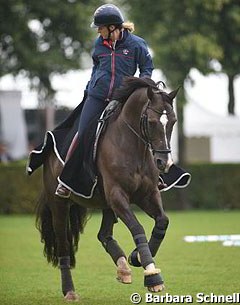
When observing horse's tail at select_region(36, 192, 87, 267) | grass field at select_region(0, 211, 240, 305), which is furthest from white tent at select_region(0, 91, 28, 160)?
horse's tail at select_region(36, 192, 87, 267)

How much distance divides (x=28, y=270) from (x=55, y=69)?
67.5 ft

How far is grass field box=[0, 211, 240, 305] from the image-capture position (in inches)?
427

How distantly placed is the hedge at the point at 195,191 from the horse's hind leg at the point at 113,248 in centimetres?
1480

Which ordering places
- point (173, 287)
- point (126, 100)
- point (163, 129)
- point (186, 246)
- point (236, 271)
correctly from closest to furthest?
point (163, 129)
point (126, 100)
point (173, 287)
point (236, 271)
point (186, 246)

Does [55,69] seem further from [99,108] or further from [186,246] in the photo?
[99,108]

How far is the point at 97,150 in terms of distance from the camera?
1045 centimetres

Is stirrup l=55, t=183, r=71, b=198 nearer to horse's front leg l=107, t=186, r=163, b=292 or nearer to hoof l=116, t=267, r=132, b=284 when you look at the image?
horse's front leg l=107, t=186, r=163, b=292

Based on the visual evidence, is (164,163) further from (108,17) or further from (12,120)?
(12,120)

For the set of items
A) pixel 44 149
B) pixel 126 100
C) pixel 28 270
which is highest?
pixel 126 100

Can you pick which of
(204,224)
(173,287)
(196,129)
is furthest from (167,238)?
(196,129)

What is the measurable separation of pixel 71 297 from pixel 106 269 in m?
3.16

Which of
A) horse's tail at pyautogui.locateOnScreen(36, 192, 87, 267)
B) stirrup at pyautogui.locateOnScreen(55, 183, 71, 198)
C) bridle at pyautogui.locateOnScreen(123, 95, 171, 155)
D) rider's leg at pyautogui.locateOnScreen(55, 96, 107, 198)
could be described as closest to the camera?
bridle at pyautogui.locateOnScreen(123, 95, 171, 155)

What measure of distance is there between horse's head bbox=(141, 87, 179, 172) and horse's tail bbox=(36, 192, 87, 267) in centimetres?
219

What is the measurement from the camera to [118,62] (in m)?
10.6
